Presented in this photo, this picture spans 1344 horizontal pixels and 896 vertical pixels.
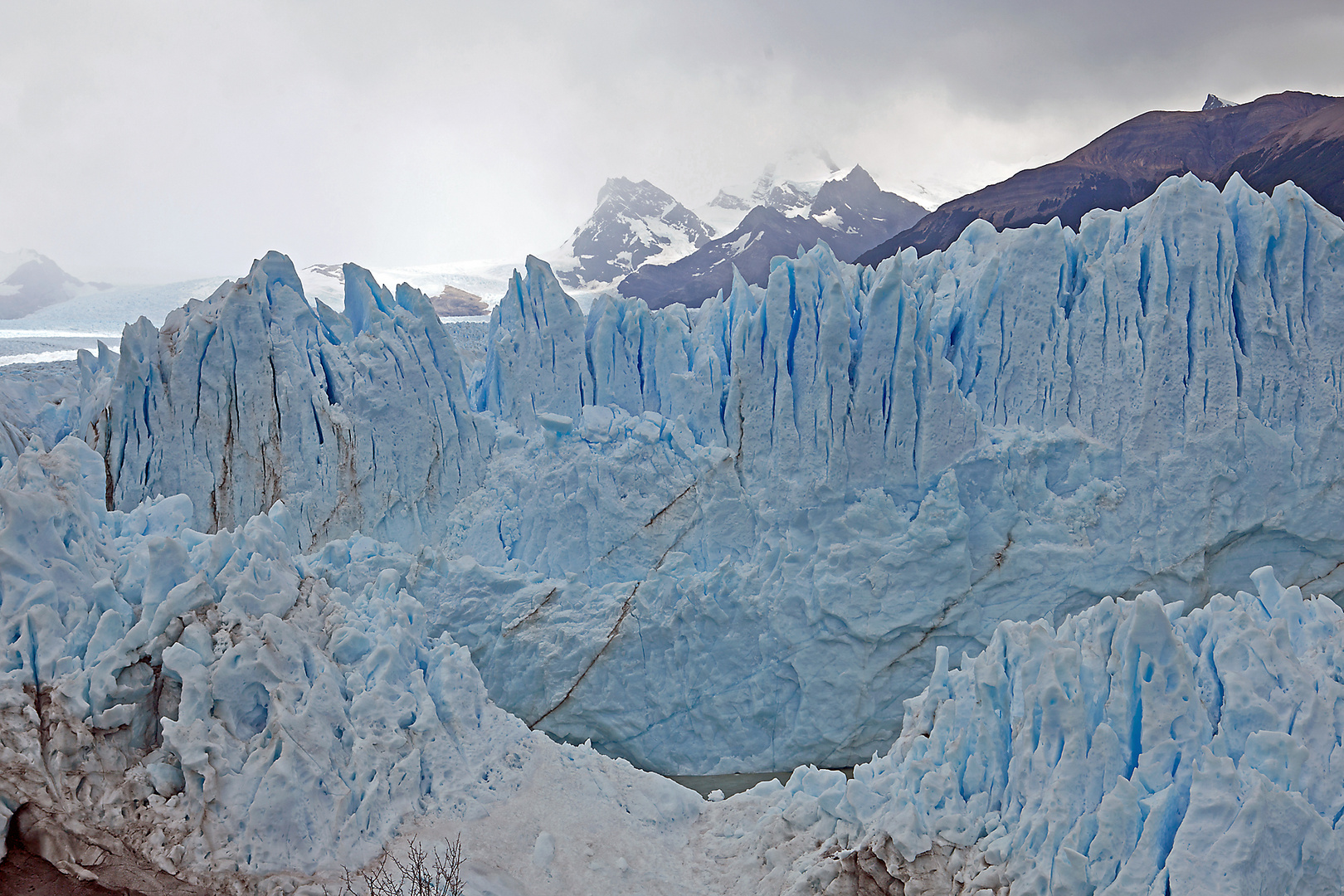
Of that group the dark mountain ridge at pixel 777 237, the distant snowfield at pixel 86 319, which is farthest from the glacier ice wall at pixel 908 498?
the dark mountain ridge at pixel 777 237

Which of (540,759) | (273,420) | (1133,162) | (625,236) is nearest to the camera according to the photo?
(540,759)

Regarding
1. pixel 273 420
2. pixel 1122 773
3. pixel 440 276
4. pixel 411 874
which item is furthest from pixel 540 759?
pixel 440 276

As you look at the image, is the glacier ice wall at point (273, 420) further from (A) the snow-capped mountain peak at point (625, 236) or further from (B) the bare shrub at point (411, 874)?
(A) the snow-capped mountain peak at point (625, 236)

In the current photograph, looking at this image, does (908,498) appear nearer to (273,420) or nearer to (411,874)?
(411,874)

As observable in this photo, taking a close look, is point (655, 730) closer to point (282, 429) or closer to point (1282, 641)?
point (282, 429)

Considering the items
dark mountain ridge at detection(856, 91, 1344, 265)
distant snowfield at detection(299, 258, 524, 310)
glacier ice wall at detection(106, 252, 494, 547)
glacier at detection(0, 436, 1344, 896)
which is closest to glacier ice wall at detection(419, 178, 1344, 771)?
glacier ice wall at detection(106, 252, 494, 547)
